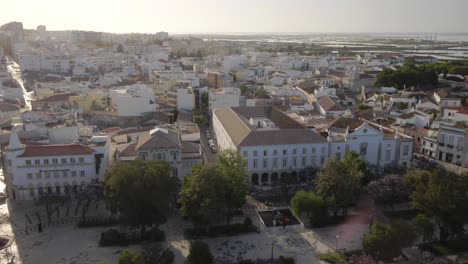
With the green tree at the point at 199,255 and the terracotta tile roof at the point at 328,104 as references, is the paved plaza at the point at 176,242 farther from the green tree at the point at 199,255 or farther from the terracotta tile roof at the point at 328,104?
the terracotta tile roof at the point at 328,104

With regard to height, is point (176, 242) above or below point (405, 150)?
below

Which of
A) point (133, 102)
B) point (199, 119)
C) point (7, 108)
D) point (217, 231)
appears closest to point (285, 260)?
point (217, 231)

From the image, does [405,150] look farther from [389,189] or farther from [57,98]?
[57,98]

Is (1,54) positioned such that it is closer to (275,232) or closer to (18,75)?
(18,75)

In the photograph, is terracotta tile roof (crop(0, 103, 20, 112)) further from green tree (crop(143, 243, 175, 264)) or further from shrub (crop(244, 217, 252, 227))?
green tree (crop(143, 243, 175, 264))

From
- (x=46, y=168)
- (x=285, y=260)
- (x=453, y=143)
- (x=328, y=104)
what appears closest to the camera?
(x=285, y=260)

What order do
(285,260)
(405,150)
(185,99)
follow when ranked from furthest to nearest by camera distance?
(185,99) < (405,150) < (285,260)

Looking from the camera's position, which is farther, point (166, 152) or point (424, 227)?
point (166, 152)
